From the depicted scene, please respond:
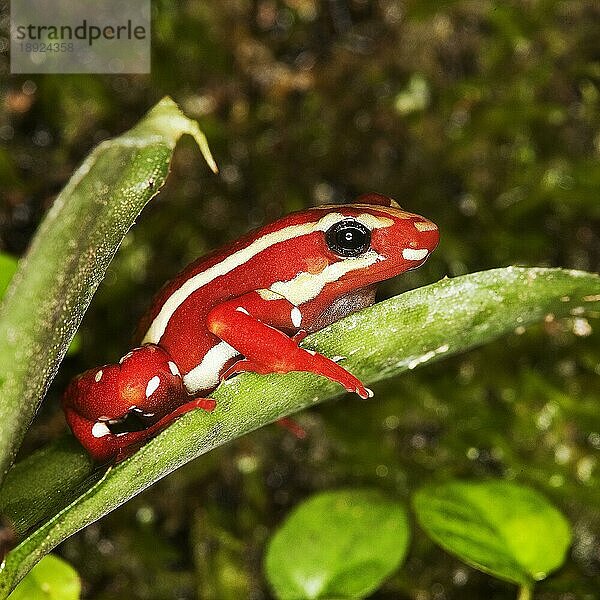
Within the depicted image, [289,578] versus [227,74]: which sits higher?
[227,74]

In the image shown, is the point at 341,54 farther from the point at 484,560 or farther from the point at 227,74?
the point at 484,560

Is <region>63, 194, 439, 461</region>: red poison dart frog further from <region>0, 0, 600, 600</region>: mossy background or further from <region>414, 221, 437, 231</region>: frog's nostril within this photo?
<region>0, 0, 600, 600</region>: mossy background

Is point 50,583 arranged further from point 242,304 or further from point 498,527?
point 498,527

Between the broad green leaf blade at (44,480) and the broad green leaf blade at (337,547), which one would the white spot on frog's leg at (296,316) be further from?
the broad green leaf blade at (337,547)

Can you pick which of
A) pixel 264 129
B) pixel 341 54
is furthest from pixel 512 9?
pixel 264 129

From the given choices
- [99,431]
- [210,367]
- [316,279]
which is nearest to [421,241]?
[316,279]

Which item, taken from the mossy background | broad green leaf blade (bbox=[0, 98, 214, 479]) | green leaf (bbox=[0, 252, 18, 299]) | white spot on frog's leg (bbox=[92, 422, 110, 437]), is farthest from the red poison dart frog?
the mossy background
